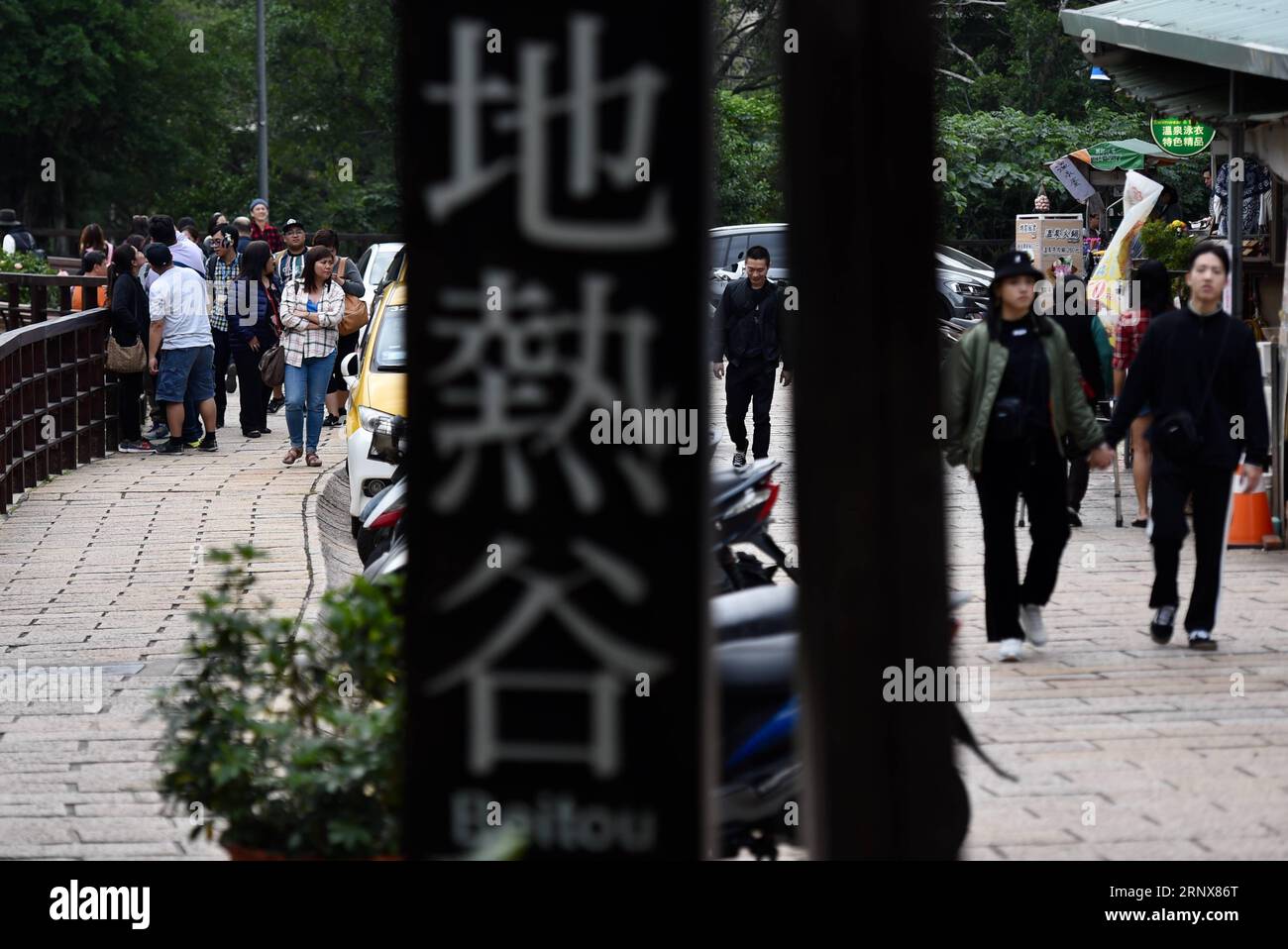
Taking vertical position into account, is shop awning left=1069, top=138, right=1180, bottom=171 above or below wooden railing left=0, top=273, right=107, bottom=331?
above

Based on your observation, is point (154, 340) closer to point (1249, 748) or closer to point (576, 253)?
point (1249, 748)

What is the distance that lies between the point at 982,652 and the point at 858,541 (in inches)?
237

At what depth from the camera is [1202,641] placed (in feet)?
28.9

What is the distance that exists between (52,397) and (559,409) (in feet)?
43.2

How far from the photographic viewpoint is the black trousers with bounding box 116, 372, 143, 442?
16.7 m

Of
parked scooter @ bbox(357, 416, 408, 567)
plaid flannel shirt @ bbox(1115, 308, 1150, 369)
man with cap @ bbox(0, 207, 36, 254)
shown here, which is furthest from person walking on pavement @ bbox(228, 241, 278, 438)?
parked scooter @ bbox(357, 416, 408, 567)

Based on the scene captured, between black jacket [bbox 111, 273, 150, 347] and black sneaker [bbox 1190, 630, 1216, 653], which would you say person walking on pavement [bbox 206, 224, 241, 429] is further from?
black sneaker [bbox 1190, 630, 1216, 653]

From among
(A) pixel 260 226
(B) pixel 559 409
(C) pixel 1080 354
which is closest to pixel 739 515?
(B) pixel 559 409

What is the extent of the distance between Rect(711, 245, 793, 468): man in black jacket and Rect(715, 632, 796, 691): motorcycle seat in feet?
35.3

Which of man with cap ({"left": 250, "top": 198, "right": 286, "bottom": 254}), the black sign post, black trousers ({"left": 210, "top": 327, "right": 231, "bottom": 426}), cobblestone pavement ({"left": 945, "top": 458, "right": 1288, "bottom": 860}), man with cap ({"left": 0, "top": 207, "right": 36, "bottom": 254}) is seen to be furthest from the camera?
man with cap ({"left": 0, "top": 207, "right": 36, "bottom": 254})

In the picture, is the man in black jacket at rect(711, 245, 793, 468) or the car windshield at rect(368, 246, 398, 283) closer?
the man in black jacket at rect(711, 245, 793, 468)

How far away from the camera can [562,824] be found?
108 inches

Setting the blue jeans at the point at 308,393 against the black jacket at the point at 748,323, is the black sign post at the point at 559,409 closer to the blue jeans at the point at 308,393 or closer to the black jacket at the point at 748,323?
the blue jeans at the point at 308,393

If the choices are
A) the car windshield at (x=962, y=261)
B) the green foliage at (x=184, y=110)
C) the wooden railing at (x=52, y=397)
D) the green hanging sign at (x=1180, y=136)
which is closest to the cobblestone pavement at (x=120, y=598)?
the wooden railing at (x=52, y=397)
